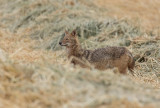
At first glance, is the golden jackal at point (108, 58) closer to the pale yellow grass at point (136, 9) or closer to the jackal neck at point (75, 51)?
the jackal neck at point (75, 51)

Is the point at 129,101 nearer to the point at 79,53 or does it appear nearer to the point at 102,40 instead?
the point at 79,53

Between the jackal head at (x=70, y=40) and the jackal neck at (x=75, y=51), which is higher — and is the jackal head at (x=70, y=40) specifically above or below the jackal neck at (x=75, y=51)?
above

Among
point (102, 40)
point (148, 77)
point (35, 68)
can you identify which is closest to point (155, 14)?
point (102, 40)

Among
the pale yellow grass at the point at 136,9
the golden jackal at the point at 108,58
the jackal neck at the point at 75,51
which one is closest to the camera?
the golden jackal at the point at 108,58

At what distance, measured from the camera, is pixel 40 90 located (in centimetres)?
526

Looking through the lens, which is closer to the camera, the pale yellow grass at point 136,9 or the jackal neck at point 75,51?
the jackal neck at point 75,51

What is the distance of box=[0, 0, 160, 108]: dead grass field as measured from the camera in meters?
5.15

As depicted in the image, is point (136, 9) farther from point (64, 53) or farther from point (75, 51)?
point (75, 51)

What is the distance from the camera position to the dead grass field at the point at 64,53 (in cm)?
515

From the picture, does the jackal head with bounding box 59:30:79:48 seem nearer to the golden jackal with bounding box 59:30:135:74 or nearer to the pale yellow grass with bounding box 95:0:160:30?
the golden jackal with bounding box 59:30:135:74

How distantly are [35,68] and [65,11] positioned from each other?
24.5ft

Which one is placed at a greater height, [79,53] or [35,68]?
[35,68]

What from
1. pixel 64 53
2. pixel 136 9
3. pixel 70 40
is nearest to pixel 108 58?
pixel 70 40

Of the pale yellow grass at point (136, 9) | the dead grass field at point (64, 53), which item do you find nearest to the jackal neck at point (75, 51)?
the dead grass field at point (64, 53)
